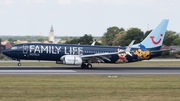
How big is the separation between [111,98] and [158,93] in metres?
3.68

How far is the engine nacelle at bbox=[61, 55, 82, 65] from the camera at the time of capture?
49.9 m

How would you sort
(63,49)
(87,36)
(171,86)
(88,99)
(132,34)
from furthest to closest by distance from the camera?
1. (132,34)
2. (87,36)
3. (63,49)
4. (171,86)
5. (88,99)

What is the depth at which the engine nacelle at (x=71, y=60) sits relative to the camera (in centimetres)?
4991

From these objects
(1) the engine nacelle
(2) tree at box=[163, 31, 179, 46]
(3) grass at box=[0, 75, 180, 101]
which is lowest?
(3) grass at box=[0, 75, 180, 101]

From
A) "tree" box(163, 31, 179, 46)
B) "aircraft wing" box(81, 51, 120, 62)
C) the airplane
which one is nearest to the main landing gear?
the airplane

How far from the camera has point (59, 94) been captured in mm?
26281

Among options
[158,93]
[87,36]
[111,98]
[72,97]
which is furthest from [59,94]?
[87,36]

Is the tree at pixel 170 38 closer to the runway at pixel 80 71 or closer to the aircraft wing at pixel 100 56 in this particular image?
the aircraft wing at pixel 100 56

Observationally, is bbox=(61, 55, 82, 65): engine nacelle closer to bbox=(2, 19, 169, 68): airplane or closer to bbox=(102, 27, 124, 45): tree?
bbox=(2, 19, 169, 68): airplane

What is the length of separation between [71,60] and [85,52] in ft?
10.0

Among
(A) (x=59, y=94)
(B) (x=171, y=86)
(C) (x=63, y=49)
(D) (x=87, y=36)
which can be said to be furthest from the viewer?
(D) (x=87, y=36)

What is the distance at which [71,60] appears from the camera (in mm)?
49938

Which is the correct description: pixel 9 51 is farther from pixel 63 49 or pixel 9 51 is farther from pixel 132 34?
pixel 132 34

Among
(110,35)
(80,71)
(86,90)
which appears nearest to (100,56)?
(80,71)
